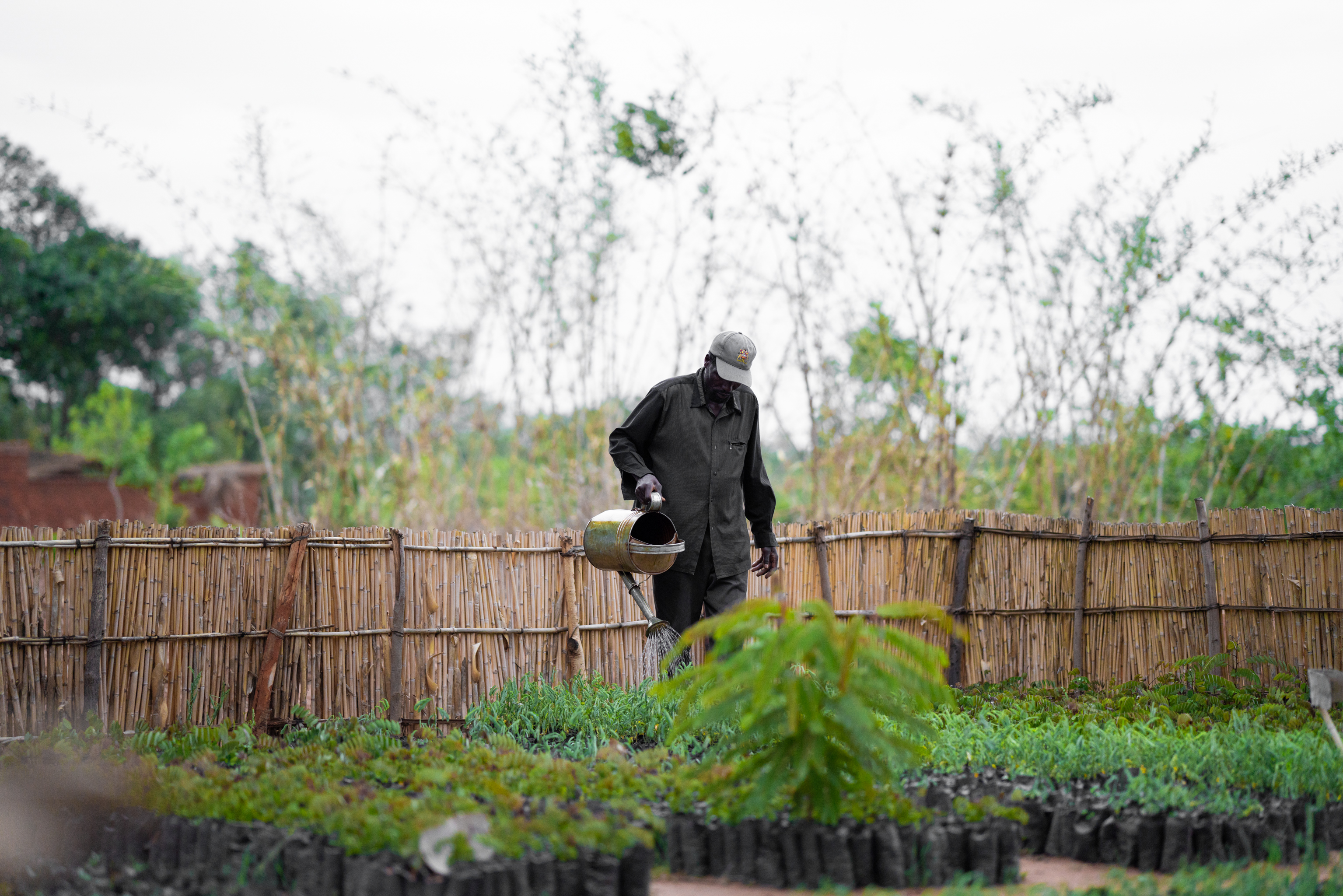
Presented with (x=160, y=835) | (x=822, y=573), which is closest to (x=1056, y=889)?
(x=160, y=835)

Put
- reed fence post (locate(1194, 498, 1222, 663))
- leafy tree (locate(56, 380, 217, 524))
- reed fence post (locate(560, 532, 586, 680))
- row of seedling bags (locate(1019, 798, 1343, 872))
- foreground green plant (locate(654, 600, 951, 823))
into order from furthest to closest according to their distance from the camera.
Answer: leafy tree (locate(56, 380, 217, 524)), reed fence post (locate(1194, 498, 1222, 663)), reed fence post (locate(560, 532, 586, 680)), row of seedling bags (locate(1019, 798, 1343, 872)), foreground green plant (locate(654, 600, 951, 823))

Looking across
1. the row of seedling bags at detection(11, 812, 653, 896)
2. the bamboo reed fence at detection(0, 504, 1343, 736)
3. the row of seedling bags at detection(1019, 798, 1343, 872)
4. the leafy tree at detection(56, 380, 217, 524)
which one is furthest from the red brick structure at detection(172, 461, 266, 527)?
the row of seedling bags at detection(1019, 798, 1343, 872)

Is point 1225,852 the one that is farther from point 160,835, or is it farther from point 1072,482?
point 1072,482

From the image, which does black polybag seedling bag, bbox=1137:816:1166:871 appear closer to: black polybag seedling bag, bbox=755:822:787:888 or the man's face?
black polybag seedling bag, bbox=755:822:787:888

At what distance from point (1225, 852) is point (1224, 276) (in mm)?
5442

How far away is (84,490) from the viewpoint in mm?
21203

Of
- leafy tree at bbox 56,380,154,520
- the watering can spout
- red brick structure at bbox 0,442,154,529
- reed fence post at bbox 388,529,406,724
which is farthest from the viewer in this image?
leafy tree at bbox 56,380,154,520

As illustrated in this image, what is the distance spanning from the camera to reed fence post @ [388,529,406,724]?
16.9 ft

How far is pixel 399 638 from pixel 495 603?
51 cm

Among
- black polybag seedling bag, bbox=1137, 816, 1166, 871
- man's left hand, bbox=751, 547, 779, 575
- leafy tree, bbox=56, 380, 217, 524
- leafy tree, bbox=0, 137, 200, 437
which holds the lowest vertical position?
black polybag seedling bag, bbox=1137, 816, 1166, 871

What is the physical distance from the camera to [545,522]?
8930 mm

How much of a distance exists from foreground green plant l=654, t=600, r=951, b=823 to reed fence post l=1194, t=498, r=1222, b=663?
362 centimetres

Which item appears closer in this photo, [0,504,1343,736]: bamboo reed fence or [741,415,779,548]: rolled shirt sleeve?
[0,504,1343,736]: bamboo reed fence

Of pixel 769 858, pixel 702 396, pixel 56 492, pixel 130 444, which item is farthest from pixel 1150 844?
pixel 130 444
